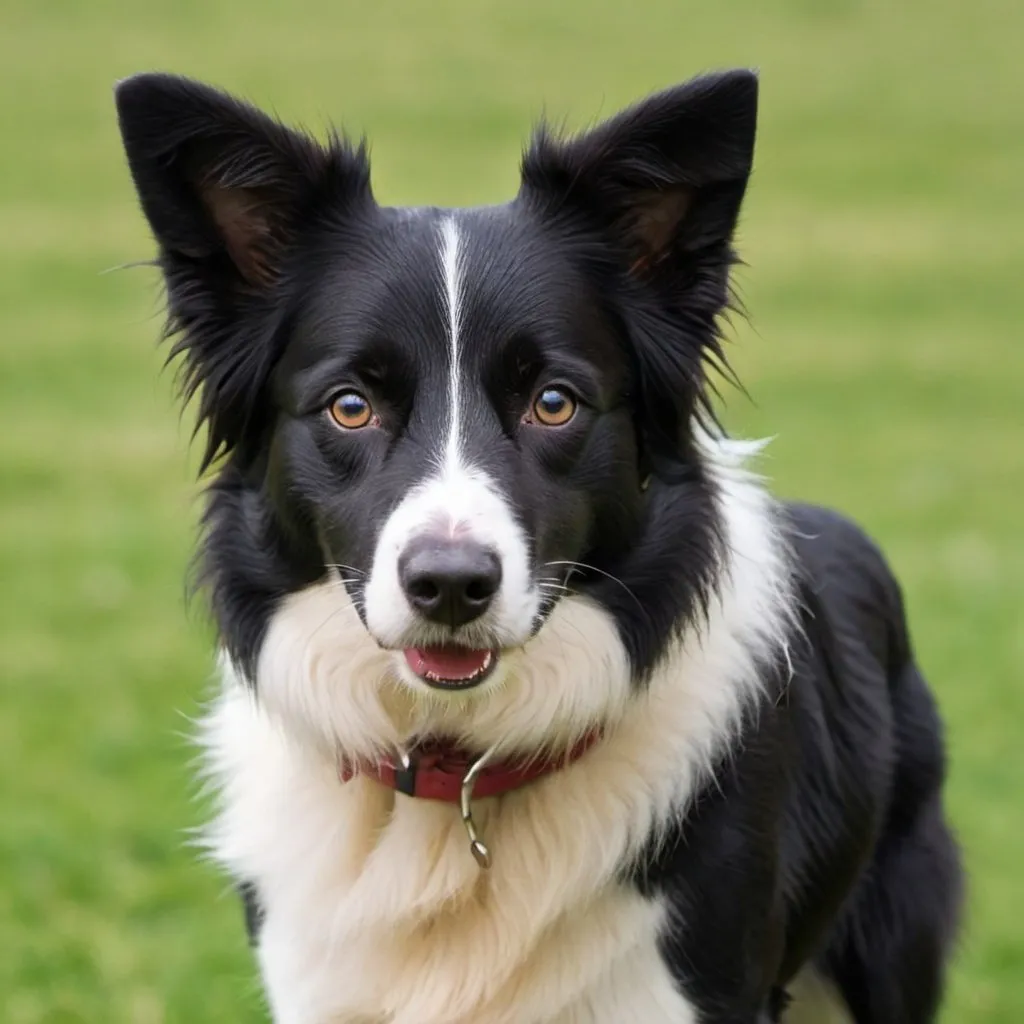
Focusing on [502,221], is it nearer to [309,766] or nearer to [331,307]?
[331,307]

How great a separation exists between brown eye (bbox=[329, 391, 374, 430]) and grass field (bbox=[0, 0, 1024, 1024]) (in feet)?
1.86

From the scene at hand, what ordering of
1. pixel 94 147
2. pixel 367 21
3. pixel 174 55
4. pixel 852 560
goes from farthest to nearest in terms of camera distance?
pixel 367 21 → pixel 174 55 → pixel 94 147 → pixel 852 560

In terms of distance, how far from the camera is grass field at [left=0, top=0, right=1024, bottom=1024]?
18.9 feet

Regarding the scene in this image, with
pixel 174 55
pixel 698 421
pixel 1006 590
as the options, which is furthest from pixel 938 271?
pixel 698 421

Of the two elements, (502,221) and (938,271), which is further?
(938,271)

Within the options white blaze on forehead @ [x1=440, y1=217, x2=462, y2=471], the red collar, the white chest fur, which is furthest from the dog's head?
the white chest fur

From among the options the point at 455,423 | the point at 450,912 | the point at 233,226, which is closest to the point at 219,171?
the point at 233,226

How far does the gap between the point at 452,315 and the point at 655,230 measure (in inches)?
22.5

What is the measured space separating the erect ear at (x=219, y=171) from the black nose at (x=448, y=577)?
3.28 feet

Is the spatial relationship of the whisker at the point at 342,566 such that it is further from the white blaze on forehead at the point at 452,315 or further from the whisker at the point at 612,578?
the whisker at the point at 612,578

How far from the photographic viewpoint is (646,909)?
3.51 m

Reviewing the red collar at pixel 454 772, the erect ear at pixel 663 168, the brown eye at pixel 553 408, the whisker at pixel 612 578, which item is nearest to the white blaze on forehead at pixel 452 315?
the brown eye at pixel 553 408

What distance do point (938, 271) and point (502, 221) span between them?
1446 cm

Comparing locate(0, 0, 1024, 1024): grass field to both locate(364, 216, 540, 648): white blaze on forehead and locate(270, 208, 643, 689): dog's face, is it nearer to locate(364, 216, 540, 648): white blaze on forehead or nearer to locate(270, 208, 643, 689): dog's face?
locate(270, 208, 643, 689): dog's face
